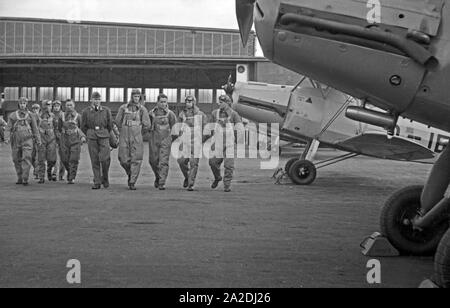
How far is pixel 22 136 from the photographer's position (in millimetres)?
13203

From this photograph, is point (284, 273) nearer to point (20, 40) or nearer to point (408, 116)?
point (408, 116)

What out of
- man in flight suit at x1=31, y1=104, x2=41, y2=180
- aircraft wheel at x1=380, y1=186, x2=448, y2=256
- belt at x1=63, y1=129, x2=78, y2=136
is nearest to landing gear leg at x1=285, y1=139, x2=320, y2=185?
belt at x1=63, y1=129, x2=78, y2=136

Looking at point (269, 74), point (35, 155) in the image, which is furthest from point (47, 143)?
point (269, 74)

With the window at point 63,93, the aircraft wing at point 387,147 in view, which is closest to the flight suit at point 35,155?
the aircraft wing at point 387,147

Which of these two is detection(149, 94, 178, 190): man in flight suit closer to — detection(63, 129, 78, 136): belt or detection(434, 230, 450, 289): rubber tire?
detection(63, 129, 78, 136): belt

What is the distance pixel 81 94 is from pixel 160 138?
40.5m

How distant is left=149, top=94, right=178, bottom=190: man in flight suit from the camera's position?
40.7 feet

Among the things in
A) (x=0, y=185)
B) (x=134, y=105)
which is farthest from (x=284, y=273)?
(x=0, y=185)

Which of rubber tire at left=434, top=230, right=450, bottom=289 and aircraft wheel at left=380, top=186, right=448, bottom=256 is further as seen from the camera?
aircraft wheel at left=380, top=186, right=448, bottom=256

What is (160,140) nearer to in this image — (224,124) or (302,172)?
(224,124)

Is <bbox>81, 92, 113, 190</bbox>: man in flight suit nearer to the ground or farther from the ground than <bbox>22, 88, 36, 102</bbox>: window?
nearer to the ground

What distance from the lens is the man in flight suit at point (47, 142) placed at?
13.8 metres
